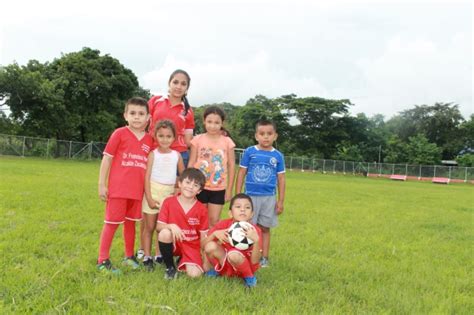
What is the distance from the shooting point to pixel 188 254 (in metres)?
3.75

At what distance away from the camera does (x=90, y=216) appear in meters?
6.62

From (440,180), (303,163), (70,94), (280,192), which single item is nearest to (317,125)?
(303,163)

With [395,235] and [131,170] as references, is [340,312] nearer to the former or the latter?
[131,170]

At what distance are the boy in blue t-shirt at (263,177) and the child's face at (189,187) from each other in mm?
721

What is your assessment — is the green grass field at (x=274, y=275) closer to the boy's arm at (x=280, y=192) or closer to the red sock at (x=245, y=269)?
the red sock at (x=245, y=269)

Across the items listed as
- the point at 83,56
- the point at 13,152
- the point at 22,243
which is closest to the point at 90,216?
the point at 22,243

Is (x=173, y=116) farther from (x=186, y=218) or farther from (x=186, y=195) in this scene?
(x=186, y=218)

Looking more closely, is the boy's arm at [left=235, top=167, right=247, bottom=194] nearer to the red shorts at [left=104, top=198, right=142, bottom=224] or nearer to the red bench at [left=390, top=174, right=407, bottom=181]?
the red shorts at [left=104, top=198, right=142, bottom=224]

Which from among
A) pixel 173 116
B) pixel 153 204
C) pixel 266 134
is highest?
pixel 173 116

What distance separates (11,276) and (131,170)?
1325mm

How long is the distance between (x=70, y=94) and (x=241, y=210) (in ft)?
94.2

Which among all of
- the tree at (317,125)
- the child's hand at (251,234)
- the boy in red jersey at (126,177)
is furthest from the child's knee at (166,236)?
the tree at (317,125)

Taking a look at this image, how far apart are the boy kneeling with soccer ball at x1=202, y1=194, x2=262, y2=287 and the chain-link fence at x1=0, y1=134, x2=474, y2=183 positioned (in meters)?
26.0

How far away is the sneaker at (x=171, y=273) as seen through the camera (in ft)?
11.6
